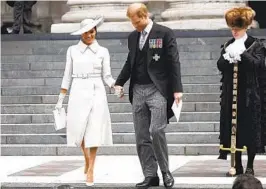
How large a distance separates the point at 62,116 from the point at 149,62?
4.09 ft

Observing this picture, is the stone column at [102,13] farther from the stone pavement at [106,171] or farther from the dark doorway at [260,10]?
the stone pavement at [106,171]

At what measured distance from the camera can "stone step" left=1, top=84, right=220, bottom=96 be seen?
51.7ft

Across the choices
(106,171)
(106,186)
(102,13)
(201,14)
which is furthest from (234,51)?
(102,13)

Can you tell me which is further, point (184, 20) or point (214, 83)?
point (184, 20)

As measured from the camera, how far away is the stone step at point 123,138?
13989mm

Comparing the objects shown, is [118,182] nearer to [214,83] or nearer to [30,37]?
[214,83]

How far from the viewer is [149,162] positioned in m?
10.2

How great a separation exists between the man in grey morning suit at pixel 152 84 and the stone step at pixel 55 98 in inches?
208

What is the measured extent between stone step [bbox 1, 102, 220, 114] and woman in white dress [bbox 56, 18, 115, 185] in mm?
4552

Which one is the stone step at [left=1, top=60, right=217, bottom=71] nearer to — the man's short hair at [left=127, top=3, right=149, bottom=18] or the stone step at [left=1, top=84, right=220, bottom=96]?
the stone step at [left=1, top=84, right=220, bottom=96]

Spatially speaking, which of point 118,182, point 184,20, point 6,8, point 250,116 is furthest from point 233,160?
point 6,8

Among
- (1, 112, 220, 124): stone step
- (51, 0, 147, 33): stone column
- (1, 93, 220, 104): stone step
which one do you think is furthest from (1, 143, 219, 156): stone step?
(51, 0, 147, 33): stone column

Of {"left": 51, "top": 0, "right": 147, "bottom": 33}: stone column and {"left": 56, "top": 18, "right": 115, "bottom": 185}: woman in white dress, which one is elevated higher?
{"left": 51, "top": 0, "right": 147, "bottom": 33}: stone column

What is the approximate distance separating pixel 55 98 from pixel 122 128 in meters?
1.70
